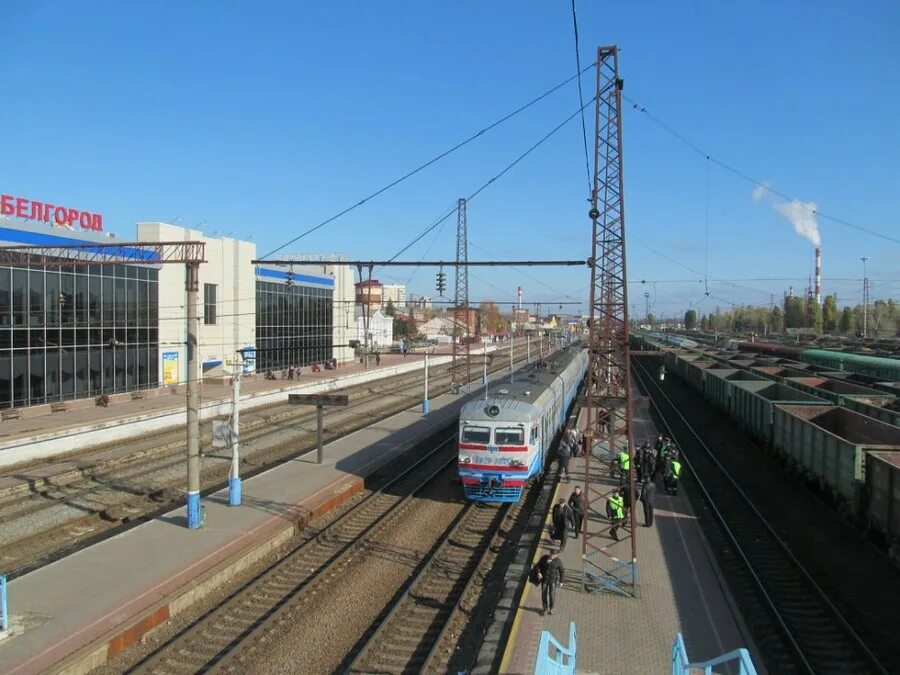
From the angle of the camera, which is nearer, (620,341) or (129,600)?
(129,600)

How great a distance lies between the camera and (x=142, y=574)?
1216 cm

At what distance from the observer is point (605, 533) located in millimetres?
14844

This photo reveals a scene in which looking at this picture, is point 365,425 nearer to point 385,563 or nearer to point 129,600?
point 385,563

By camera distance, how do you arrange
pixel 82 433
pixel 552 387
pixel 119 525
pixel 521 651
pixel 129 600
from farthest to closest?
pixel 82 433 < pixel 552 387 < pixel 119 525 < pixel 129 600 < pixel 521 651

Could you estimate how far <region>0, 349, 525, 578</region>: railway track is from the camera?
595 inches

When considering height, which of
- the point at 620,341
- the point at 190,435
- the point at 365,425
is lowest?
the point at 365,425

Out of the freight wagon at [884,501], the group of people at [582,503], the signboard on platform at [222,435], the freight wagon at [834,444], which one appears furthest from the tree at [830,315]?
the signboard on platform at [222,435]

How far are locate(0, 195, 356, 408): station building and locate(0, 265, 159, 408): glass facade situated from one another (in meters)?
0.05

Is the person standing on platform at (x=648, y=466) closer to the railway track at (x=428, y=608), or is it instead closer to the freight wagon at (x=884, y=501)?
the railway track at (x=428, y=608)

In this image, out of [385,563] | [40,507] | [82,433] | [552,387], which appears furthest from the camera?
[82,433]

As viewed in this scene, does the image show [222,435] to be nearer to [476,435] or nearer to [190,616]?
[190,616]

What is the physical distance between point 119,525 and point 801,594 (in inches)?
591

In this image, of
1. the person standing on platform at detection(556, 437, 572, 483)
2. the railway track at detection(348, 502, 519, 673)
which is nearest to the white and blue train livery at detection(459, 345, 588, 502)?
the railway track at detection(348, 502, 519, 673)

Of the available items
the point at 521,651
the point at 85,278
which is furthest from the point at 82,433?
the point at 521,651
